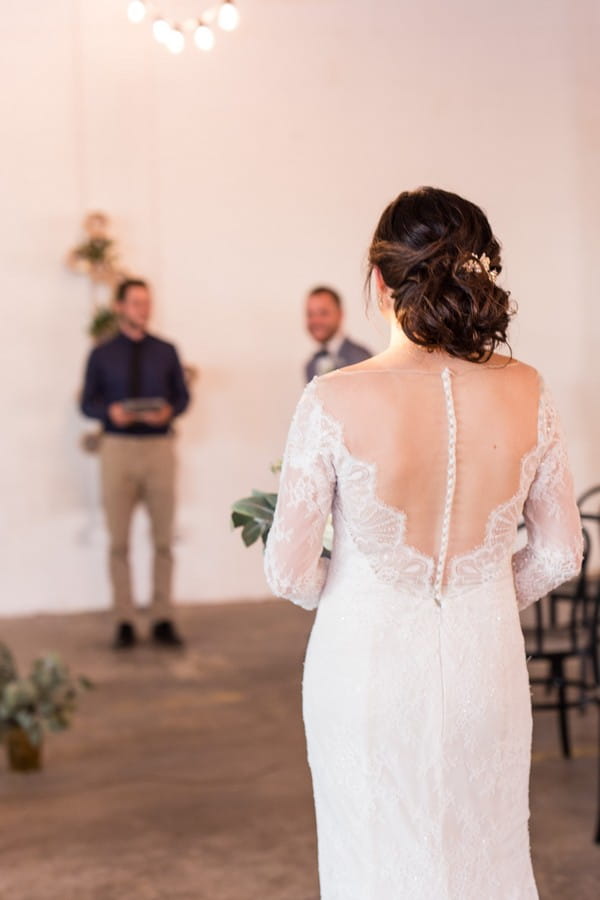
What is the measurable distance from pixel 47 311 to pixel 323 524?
5.32 m

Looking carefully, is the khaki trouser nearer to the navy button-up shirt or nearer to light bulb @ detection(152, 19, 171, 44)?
the navy button-up shirt

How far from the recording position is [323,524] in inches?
79.7

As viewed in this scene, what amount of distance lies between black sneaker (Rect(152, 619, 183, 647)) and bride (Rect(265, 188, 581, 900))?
13.6 ft

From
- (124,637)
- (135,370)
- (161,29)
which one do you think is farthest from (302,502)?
(161,29)

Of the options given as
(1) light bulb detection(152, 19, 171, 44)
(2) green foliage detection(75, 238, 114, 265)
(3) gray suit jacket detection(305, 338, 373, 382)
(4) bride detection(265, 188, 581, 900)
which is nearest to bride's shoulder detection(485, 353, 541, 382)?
(4) bride detection(265, 188, 581, 900)

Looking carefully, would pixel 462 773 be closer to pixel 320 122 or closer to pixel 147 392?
pixel 147 392

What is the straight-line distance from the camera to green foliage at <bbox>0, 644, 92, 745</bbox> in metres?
4.18

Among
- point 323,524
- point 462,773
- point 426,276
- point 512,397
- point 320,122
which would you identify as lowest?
point 462,773

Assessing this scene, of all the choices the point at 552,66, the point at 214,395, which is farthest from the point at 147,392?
the point at 552,66

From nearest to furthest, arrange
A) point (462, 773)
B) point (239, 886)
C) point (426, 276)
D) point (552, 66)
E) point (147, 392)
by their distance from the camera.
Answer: point (426, 276) < point (462, 773) < point (239, 886) < point (147, 392) < point (552, 66)

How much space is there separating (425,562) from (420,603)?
0.26 ft

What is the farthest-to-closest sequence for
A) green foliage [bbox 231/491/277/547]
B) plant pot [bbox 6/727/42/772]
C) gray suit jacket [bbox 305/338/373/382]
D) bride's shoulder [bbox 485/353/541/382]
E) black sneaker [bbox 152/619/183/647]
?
1. black sneaker [bbox 152/619/183/647]
2. gray suit jacket [bbox 305/338/373/382]
3. plant pot [bbox 6/727/42/772]
4. green foliage [bbox 231/491/277/547]
5. bride's shoulder [bbox 485/353/541/382]

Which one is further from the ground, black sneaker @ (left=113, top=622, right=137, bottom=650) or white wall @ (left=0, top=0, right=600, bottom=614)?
white wall @ (left=0, top=0, right=600, bottom=614)

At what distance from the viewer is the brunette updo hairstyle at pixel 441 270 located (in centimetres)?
193
